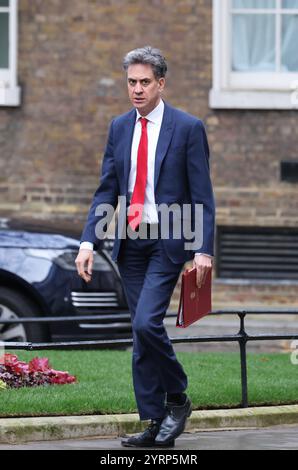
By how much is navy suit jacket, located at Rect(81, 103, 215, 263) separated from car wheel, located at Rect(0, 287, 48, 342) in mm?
3950

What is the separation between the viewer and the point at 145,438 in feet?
27.1

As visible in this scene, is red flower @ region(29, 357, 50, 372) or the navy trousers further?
red flower @ region(29, 357, 50, 372)

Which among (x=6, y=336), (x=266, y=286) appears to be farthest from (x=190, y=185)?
(x=266, y=286)

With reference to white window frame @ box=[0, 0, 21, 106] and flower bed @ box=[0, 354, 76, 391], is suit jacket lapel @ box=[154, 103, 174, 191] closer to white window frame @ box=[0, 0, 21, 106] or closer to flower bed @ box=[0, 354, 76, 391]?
flower bed @ box=[0, 354, 76, 391]

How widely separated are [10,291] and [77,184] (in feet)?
17.8

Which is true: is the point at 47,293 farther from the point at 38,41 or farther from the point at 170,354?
the point at 38,41

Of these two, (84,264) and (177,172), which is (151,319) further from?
(177,172)

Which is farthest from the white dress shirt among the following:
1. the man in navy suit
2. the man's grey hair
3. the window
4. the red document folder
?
the window

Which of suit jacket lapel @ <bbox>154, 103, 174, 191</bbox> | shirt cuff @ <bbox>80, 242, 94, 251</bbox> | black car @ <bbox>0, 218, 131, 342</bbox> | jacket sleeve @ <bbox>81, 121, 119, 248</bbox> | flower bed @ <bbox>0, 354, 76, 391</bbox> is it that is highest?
suit jacket lapel @ <bbox>154, 103, 174, 191</bbox>

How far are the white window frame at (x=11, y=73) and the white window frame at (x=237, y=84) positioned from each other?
2.18 m

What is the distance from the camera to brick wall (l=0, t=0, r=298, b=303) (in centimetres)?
1778

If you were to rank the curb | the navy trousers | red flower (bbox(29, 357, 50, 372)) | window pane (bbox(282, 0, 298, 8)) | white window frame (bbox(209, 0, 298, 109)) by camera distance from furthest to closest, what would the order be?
window pane (bbox(282, 0, 298, 8)) < white window frame (bbox(209, 0, 298, 109)) < red flower (bbox(29, 357, 50, 372)) < the curb < the navy trousers

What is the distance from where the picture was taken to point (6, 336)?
481 inches

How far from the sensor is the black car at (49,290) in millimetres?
12453
